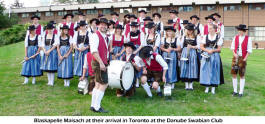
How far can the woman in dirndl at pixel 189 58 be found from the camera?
772 centimetres

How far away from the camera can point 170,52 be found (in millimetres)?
7805

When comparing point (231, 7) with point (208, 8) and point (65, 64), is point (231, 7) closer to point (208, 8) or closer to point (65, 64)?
point (208, 8)

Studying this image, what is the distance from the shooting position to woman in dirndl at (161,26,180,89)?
7.73 m

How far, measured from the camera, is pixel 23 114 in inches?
217

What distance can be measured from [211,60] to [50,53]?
5117 millimetres

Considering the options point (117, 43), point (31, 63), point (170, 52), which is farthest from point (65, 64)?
point (170, 52)

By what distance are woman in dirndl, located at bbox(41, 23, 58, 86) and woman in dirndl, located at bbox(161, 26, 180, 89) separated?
11.7ft

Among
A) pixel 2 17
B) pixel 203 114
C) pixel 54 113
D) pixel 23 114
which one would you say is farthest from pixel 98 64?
pixel 2 17

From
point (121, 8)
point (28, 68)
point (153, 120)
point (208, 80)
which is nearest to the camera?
point (153, 120)

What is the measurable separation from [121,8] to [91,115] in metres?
29.5

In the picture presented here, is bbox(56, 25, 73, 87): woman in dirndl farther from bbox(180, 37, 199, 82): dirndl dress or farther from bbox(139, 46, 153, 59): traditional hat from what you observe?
bbox(180, 37, 199, 82): dirndl dress

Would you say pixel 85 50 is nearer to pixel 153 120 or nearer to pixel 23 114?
pixel 23 114

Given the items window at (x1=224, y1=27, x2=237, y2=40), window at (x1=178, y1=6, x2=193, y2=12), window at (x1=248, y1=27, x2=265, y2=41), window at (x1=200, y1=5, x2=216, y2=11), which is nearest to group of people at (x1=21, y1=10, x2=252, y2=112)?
window at (x1=200, y1=5, x2=216, y2=11)

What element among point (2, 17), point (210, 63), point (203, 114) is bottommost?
point (203, 114)
